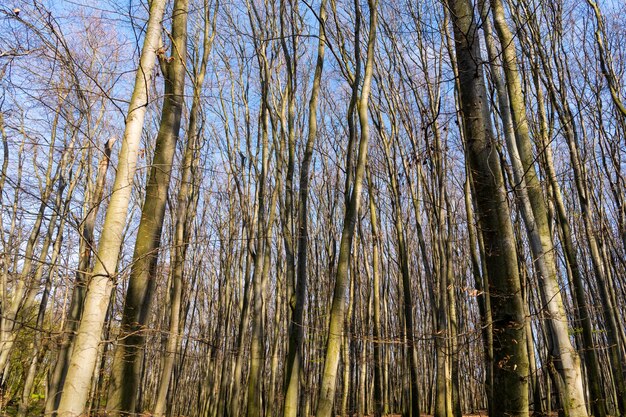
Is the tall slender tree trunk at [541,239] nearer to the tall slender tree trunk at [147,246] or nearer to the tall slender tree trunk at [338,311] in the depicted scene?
the tall slender tree trunk at [338,311]

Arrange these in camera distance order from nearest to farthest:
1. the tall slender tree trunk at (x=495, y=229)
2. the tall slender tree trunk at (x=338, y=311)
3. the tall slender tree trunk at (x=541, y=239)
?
the tall slender tree trunk at (x=495, y=229), the tall slender tree trunk at (x=541, y=239), the tall slender tree trunk at (x=338, y=311)

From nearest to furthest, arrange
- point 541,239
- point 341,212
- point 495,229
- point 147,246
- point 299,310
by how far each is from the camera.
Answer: point 495,229, point 147,246, point 541,239, point 299,310, point 341,212

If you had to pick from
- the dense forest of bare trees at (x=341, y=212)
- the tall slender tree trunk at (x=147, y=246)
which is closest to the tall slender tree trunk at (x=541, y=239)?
the dense forest of bare trees at (x=341, y=212)

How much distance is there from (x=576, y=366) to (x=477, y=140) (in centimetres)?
279

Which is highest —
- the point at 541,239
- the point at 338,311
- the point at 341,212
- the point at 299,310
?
the point at 341,212

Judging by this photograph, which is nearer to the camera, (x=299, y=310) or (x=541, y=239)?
(x=541, y=239)

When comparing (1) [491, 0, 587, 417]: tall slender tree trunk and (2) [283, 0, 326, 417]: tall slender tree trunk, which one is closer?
(1) [491, 0, 587, 417]: tall slender tree trunk

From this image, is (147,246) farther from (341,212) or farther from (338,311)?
(341,212)

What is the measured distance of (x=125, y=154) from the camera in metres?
3.18

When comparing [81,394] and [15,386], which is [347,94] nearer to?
[81,394]

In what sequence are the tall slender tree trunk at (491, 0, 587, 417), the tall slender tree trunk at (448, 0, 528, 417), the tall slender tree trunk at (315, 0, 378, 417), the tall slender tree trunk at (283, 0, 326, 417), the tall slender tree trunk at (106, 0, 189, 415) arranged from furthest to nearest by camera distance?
the tall slender tree trunk at (283, 0, 326, 417) < the tall slender tree trunk at (315, 0, 378, 417) < the tall slender tree trunk at (106, 0, 189, 415) < the tall slender tree trunk at (491, 0, 587, 417) < the tall slender tree trunk at (448, 0, 528, 417)

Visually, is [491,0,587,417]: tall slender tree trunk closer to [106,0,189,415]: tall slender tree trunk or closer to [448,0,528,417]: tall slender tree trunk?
[448,0,528,417]: tall slender tree trunk

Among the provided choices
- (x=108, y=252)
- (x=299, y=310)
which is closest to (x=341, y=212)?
(x=299, y=310)

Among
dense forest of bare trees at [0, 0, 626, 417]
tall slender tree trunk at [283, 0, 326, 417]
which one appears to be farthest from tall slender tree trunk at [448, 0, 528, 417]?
tall slender tree trunk at [283, 0, 326, 417]
